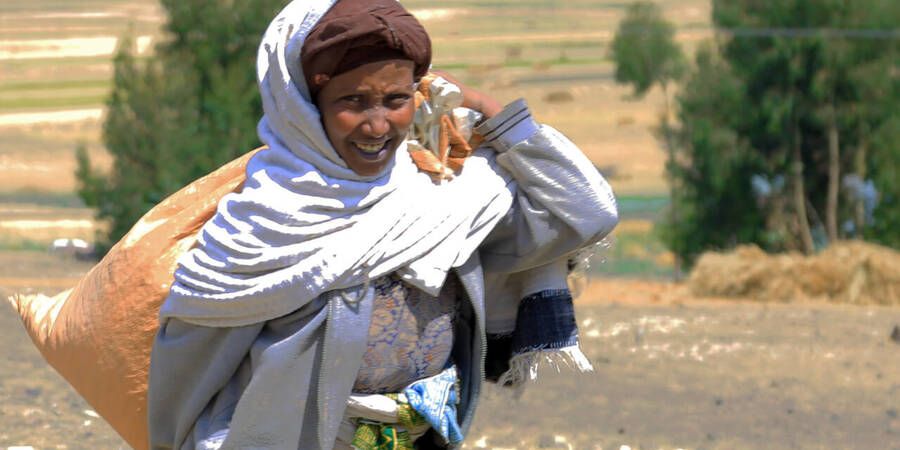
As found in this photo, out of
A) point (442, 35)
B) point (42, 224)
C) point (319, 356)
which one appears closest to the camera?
point (319, 356)

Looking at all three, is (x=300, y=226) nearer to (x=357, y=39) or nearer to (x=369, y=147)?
(x=369, y=147)

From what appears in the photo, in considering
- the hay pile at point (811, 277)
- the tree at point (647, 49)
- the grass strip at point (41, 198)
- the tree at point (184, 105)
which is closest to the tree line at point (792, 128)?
the hay pile at point (811, 277)

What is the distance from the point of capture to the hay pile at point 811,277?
40.0 feet

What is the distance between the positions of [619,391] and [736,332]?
224 centimetres

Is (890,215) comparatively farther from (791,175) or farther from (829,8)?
(829,8)

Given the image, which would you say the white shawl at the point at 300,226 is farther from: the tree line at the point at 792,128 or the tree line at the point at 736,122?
the tree line at the point at 792,128

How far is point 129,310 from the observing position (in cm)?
296

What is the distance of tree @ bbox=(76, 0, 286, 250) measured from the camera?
47.8 ft

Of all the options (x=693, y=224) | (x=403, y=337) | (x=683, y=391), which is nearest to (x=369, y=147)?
(x=403, y=337)

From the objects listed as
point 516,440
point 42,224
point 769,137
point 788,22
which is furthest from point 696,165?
point 516,440

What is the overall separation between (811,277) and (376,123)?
10.5 meters

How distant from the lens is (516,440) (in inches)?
224

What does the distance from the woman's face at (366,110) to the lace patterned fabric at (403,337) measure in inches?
10.9

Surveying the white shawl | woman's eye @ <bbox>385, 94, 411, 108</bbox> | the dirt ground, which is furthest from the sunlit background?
woman's eye @ <bbox>385, 94, 411, 108</bbox>
